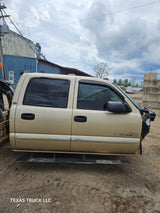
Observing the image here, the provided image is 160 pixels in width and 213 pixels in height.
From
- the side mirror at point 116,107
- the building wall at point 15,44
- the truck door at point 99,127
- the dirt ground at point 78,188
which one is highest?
the building wall at point 15,44

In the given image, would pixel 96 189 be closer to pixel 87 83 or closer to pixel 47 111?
pixel 47 111

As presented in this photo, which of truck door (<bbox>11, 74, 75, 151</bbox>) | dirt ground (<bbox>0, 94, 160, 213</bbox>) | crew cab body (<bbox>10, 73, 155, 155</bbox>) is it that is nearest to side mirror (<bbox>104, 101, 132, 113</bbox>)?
crew cab body (<bbox>10, 73, 155, 155</bbox>)

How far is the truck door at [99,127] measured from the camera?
2.25 metres

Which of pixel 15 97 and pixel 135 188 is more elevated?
pixel 15 97

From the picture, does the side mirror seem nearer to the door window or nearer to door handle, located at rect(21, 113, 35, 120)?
the door window

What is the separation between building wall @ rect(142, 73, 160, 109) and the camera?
9703 millimetres

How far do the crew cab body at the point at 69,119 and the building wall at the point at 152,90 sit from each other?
8842 millimetres

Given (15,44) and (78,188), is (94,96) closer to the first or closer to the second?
(78,188)

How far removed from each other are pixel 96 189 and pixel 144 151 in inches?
82.7

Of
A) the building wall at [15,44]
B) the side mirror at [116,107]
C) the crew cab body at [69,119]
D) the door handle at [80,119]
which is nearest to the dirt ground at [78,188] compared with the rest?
the crew cab body at [69,119]

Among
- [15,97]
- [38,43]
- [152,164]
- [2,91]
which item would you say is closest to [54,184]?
[15,97]

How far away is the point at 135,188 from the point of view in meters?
2.17

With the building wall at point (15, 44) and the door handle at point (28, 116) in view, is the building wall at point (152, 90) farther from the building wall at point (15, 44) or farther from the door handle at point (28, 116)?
the building wall at point (15, 44)

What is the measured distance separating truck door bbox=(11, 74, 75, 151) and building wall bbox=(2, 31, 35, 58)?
71.4 ft
